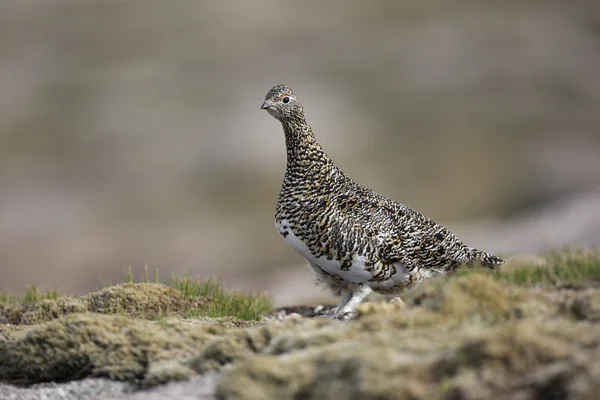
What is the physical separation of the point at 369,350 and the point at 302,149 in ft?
15.4

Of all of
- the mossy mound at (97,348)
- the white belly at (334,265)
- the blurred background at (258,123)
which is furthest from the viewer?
the blurred background at (258,123)

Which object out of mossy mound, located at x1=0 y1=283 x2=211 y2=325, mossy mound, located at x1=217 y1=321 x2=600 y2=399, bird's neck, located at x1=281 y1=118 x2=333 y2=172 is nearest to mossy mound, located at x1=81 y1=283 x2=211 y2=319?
mossy mound, located at x1=0 y1=283 x2=211 y2=325

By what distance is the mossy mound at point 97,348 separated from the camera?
5.64 metres

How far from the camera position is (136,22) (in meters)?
68.0

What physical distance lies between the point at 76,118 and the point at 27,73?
370 inches

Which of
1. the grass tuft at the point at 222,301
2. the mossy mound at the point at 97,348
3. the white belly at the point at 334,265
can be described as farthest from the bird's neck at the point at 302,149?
the mossy mound at the point at 97,348

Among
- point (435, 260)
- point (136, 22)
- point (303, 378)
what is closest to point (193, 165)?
point (136, 22)

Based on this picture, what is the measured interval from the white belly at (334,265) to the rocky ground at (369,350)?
4.45 ft

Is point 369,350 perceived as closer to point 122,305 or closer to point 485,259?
point 122,305

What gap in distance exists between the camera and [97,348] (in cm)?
582

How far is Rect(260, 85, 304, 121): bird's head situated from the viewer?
9.16 m

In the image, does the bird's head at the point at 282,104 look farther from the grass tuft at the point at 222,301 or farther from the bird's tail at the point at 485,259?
the bird's tail at the point at 485,259

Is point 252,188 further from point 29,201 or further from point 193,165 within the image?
point 29,201

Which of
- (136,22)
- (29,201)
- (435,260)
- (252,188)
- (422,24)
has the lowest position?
(435,260)
